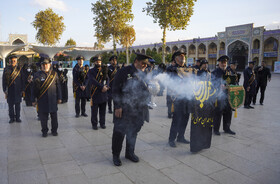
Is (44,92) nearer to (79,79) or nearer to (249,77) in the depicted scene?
(79,79)

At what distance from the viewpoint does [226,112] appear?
16.5ft

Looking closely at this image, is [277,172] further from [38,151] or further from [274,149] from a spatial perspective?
[38,151]

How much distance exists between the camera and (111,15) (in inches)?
1158

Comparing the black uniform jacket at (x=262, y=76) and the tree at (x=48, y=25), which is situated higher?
the tree at (x=48, y=25)

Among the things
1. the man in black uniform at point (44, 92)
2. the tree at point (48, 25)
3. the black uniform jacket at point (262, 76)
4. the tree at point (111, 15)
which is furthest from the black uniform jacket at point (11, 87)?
the tree at point (48, 25)

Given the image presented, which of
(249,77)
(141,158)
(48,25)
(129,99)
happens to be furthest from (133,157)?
(48,25)

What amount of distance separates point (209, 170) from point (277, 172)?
98cm

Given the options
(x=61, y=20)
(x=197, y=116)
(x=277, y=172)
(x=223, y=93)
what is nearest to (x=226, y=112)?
(x=223, y=93)

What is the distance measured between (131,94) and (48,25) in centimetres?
3503

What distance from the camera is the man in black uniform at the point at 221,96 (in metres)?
4.51

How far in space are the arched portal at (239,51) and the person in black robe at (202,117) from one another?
138 feet

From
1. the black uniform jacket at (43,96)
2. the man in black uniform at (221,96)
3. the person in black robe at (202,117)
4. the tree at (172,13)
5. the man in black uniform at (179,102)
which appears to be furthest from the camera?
the tree at (172,13)

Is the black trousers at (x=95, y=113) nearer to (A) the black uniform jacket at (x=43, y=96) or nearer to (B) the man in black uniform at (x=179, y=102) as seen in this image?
(A) the black uniform jacket at (x=43, y=96)

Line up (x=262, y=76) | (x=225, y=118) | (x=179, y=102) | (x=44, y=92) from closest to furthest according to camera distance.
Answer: (x=179, y=102) < (x=44, y=92) < (x=225, y=118) < (x=262, y=76)
